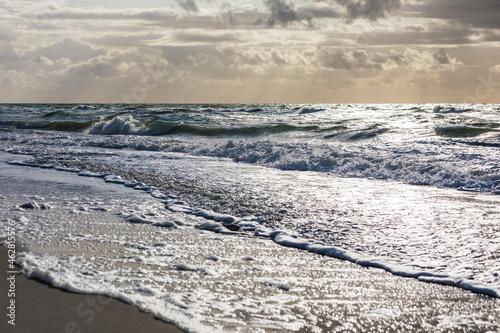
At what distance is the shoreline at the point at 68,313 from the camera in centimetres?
278

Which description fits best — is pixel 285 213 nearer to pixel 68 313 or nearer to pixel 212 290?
pixel 212 290

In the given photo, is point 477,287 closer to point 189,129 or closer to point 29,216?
point 29,216

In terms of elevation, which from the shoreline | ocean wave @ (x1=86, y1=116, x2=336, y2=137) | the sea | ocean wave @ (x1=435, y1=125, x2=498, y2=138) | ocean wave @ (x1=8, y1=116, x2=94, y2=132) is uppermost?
the shoreline

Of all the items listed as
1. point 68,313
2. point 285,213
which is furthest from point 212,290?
point 285,213

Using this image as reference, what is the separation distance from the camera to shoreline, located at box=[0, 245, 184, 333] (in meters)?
2.78

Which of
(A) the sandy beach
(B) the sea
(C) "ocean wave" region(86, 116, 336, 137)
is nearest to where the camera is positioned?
(A) the sandy beach

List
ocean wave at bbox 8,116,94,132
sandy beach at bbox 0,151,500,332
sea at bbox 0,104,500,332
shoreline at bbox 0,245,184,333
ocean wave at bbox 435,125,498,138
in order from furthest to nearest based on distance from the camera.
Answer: ocean wave at bbox 8,116,94,132 → ocean wave at bbox 435,125,498,138 → sea at bbox 0,104,500,332 → sandy beach at bbox 0,151,500,332 → shoreline at bbox 0,245,184,333

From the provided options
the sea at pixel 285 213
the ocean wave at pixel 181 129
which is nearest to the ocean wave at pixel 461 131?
the sea at pixel 285 213

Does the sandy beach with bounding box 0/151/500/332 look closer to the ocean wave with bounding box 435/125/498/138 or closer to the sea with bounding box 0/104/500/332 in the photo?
the sea with bounding box 0/104/500/332

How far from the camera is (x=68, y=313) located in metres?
2.96

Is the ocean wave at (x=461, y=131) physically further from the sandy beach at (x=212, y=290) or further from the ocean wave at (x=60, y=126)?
the ocean wave at (x=60, y=126)

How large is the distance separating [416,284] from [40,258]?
3.35 m

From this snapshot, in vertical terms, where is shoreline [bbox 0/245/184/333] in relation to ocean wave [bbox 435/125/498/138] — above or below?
above

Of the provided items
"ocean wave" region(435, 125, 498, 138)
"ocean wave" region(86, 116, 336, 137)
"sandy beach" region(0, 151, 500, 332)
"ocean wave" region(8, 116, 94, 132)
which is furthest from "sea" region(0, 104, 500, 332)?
"ocean wave" region(8, 116, 94, 132)
